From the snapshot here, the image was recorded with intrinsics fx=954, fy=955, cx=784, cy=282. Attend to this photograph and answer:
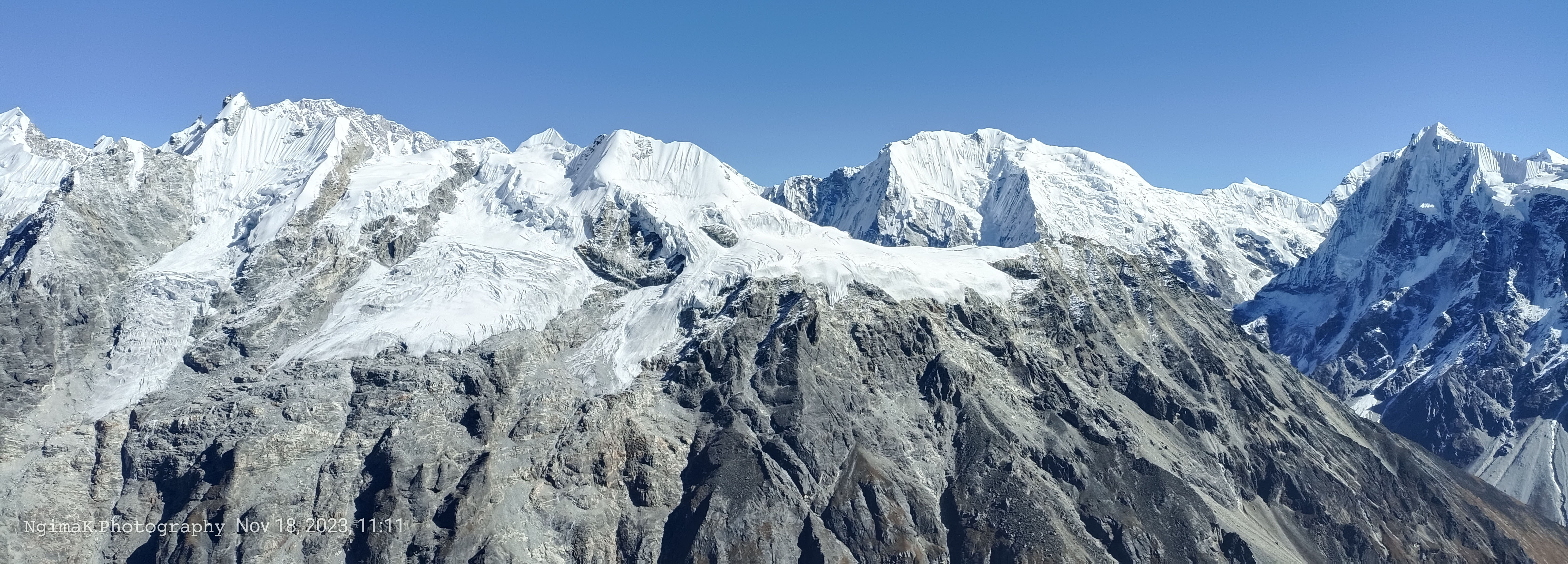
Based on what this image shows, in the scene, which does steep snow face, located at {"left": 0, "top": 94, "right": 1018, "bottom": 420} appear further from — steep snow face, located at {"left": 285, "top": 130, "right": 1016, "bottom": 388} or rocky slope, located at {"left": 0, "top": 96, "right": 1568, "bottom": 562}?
rocky slope, located at {"left": 0, "top": 96, "right": 1568, "bottom": 562}

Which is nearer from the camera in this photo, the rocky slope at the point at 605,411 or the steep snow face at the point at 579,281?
the rocky slope at the point at 605,411

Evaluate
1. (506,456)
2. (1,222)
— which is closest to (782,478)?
(506,456)

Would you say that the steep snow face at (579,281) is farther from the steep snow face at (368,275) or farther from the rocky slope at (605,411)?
the rocky slope at (605,411)

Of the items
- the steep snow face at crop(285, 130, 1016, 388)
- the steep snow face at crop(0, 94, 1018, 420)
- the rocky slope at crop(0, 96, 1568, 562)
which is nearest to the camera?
the rocky slope at crop(0, 96, 1568, 562)

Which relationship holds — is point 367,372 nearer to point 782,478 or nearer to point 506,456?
point 506,456

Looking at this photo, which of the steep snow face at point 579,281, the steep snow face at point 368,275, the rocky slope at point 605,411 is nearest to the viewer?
the rocky slope at point 605,411

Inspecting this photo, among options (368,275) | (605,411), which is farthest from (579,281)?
(605,411)

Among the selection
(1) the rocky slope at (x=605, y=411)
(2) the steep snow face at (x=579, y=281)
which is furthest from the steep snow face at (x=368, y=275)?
(1) the rocky slope at (x=605, y=411)

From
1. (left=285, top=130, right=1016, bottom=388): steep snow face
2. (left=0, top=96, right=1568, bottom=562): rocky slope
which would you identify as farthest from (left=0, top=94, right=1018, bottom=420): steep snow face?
(left=0, top=96, right=1568, bottom=562): rocky slope
